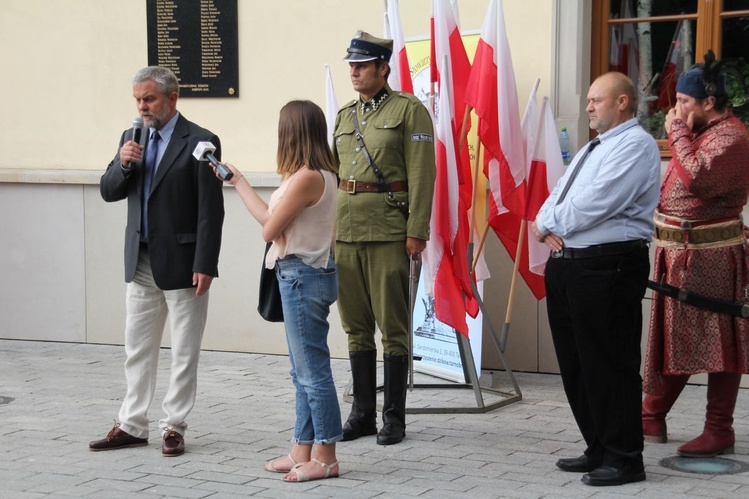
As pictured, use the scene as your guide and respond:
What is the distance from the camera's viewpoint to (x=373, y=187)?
5848mm

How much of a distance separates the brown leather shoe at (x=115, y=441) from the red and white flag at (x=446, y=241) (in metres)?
1.74

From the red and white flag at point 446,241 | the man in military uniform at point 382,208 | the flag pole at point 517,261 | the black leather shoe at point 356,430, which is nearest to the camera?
the man in military uniform at point 382,208

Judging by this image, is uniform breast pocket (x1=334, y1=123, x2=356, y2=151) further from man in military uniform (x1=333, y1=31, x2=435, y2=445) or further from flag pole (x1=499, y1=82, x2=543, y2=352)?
flag pole (x1=499, y1=82, x2=543, y2=352)

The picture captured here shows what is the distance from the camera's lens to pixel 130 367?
579cm

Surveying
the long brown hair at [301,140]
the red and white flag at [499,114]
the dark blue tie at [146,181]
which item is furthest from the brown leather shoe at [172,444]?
the red and white flag at [499,114]

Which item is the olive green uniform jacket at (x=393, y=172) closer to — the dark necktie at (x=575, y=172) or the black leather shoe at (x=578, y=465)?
the dark necktie at (x=575, y=172)

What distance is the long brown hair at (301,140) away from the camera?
4973 millimetres

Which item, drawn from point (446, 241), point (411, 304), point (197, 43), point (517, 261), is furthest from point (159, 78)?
point (197, 43)

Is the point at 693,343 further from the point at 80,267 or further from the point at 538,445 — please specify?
the point at 80,267

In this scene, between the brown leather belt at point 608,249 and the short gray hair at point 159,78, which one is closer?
the brown leather belt at point 608,249

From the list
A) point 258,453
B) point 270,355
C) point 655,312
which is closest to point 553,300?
point 655,312

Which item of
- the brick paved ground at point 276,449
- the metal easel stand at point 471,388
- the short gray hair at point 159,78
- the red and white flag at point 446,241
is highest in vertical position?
the short gray hair at point 159,78

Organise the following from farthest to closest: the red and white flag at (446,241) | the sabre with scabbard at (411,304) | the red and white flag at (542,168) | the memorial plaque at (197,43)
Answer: the memorial plaque at (197,43), the red and white flag at (542,168), the sabre with scabbard at (411,304), the red and white flag at (446,241)

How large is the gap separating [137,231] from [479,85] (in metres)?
2.22
